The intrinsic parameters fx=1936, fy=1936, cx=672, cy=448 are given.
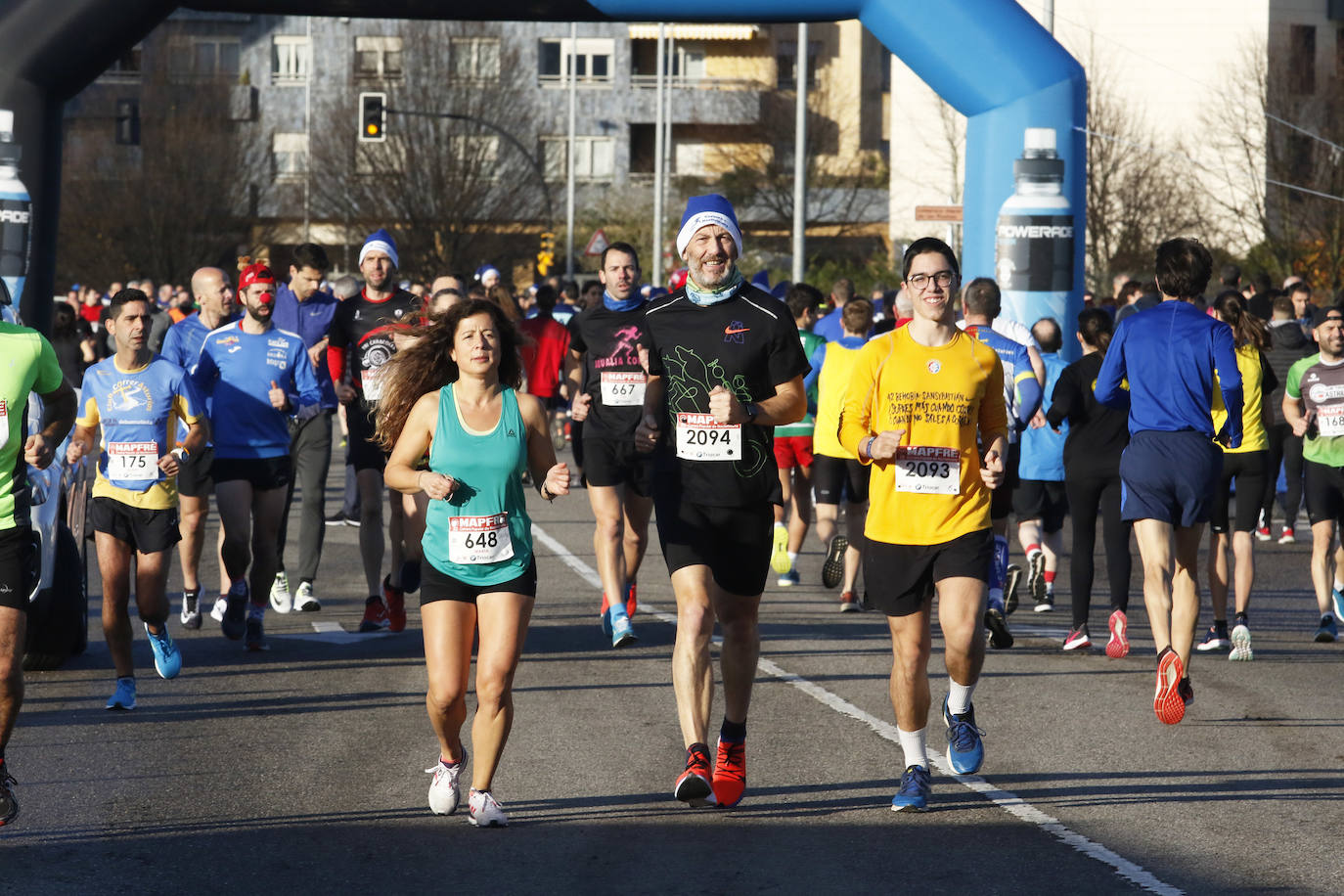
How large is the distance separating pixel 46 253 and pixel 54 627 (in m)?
5.00

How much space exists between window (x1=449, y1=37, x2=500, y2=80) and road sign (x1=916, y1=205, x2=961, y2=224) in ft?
125

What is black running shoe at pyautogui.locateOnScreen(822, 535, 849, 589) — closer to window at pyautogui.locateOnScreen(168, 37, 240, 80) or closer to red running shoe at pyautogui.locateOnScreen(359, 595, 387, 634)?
red running shoe at pyautogui.locateOnScreen(359, 595, 387, 634)

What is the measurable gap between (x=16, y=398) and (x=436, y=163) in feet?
168

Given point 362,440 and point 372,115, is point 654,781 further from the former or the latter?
point 372,115

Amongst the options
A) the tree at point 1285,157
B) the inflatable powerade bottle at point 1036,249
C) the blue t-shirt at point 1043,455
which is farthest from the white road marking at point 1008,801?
the tree at point 1285,157

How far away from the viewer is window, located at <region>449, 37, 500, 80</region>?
58.2 m

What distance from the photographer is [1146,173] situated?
38.3 meters

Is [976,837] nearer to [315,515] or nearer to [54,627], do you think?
[54,627]

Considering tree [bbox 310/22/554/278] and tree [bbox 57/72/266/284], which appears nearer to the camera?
Result: tree [bbox 57/72/266/284]

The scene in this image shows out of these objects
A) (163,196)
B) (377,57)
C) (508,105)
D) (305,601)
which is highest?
(377,57)

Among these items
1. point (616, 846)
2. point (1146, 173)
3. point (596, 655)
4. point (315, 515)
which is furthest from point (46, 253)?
point (1146, 173)

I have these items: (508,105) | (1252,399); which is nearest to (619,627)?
(1252,399)

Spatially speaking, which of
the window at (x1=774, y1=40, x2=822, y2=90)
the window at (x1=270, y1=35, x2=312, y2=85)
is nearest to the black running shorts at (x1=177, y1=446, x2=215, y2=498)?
the window at (x1=774, y1=40, x2=822, y2=90)

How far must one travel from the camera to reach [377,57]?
67.5 metres
